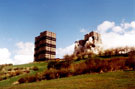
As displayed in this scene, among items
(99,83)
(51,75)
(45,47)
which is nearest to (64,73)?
(51,75)

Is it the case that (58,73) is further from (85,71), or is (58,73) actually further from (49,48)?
(49,48)

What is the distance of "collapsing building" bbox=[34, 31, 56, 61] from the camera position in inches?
1857

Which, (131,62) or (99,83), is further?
(131,62)

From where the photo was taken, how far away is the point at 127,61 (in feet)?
42.9

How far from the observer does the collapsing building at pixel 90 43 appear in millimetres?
35287

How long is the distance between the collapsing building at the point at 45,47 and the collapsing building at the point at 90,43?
11.3 meters

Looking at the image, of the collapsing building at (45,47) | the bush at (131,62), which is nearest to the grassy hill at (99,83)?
the bush at (131,62)

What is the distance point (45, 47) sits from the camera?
47.2 meters

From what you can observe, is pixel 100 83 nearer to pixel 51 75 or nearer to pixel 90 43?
pixel 51 75

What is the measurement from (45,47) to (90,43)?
15.5 meters

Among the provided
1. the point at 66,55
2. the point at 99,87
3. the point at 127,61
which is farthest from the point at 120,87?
the point at 66,55

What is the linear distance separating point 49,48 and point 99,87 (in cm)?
4094

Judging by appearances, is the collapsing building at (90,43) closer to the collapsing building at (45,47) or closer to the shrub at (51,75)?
the collapsing building at (45,47)

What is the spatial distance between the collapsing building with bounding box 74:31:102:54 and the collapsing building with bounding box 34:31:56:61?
1129 centimetres
